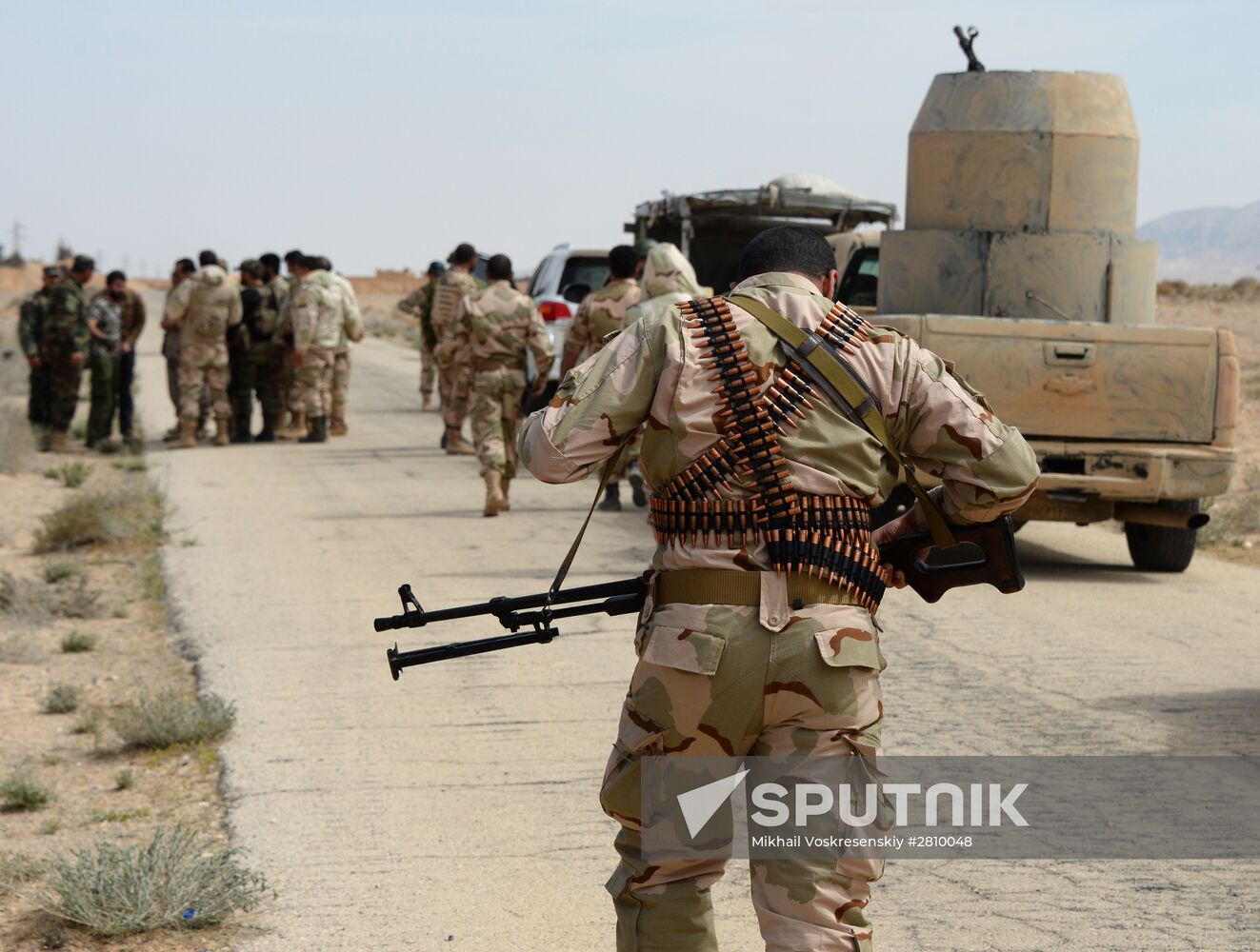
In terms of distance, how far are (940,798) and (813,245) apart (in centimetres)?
270

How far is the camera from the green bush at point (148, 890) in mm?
4465

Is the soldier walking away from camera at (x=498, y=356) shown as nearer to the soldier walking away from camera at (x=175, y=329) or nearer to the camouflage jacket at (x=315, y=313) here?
the camouflage jacket at (x=315, y=313)

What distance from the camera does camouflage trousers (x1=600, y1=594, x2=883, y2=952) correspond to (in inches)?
122

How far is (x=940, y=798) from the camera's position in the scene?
5512mm

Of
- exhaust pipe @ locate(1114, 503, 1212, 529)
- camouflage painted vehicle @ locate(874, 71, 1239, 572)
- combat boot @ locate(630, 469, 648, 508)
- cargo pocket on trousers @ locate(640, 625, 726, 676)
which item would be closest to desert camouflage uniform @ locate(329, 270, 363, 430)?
combat boot @ locate(630, 469, 648, 508)

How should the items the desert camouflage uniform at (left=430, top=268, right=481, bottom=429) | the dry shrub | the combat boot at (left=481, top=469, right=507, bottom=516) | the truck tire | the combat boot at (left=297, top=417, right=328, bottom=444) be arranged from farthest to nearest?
the combat boot at (left=297, top=417, right=328, bottom=444), the desert camouflage uniform at (left=430, top=268, right=481, bottom=429), the combat boot at (left=481, top=469, right=507, bottom=516), the dry shrub, the truck tire

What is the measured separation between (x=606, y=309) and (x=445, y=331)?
4.19 meters

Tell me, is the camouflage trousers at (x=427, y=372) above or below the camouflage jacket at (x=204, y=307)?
below

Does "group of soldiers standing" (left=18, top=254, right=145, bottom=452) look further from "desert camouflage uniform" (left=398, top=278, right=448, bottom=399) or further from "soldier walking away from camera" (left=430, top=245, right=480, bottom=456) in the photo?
"soldier walking away from camera" (left=430, top=245, right=480, bottom=456)

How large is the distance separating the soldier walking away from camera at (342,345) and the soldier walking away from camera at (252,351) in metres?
0.68

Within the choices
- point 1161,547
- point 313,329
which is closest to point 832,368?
point 1161,547

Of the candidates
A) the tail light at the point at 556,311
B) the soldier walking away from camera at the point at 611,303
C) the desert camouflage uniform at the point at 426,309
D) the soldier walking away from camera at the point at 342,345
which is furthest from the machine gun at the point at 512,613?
the soldier walking away from camera at the point at 342,345

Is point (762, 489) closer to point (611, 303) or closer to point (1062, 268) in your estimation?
point (1062, 268)

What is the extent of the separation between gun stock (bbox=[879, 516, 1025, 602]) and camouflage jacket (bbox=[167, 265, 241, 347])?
13.9 meters
